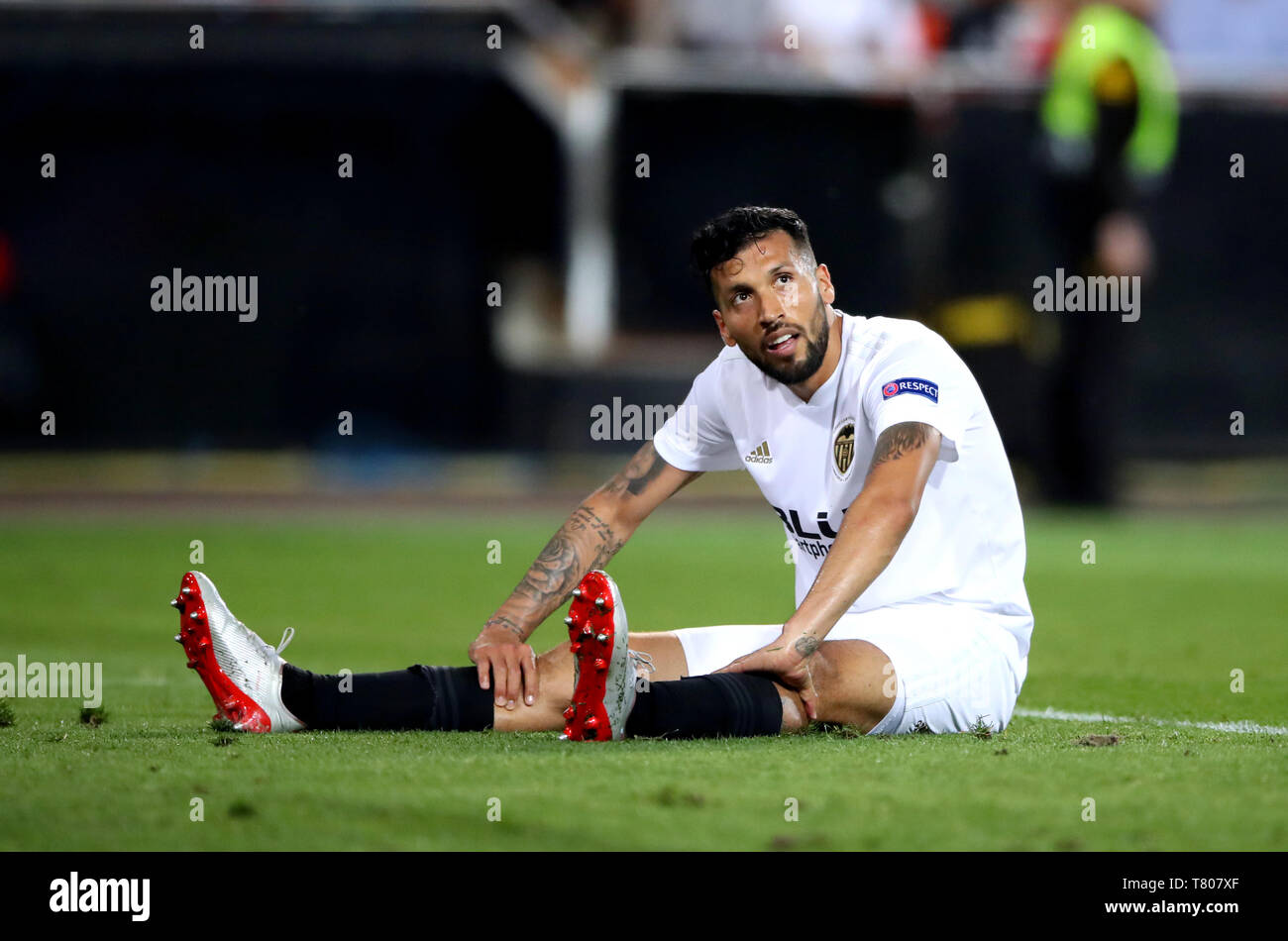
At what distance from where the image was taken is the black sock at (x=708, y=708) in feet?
15.9

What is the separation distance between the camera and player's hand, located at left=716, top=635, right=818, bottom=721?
4719mm

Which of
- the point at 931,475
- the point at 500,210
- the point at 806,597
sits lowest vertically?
the point at 806,597

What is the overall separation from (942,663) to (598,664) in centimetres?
101

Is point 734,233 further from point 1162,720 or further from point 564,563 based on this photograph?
point 1162,720

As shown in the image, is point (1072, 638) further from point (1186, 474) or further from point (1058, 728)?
point (1186, 474)

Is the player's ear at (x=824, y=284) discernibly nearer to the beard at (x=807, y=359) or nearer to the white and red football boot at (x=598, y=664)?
the beard at (x=807, y=359)

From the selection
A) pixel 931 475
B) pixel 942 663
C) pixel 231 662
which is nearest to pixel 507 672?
pixel 231 662

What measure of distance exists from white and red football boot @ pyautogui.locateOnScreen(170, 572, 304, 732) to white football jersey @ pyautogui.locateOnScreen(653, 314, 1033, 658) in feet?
4.91

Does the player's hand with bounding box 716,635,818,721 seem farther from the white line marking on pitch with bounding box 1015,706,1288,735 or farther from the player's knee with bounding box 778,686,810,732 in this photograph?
the white line marking on pitch with bounding box 1015,706,1288,735

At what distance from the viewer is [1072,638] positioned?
868 cm

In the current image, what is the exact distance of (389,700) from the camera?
5141 millimetres

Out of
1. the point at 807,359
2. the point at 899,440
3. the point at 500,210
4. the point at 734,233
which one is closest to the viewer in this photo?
the point at 899,440

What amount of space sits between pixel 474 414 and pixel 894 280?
4344 millimetres

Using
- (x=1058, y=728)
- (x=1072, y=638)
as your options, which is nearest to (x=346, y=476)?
(x=1072, y=638)
